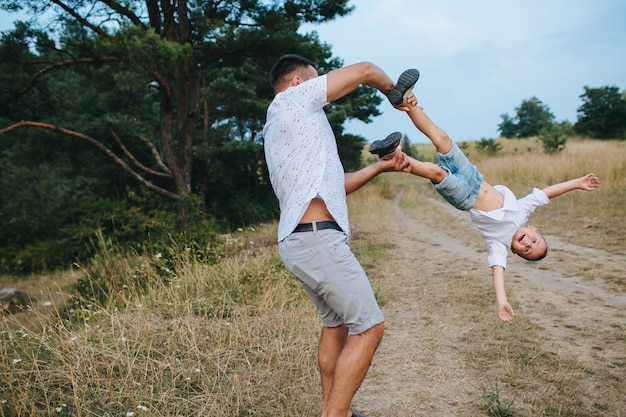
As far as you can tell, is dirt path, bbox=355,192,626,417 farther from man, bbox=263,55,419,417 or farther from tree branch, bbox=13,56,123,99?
tree branch, bbox=13,56,123,99

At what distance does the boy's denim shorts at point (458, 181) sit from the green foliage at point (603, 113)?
3095 cm

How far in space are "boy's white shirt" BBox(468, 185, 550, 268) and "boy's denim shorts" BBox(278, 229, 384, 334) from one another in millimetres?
1640

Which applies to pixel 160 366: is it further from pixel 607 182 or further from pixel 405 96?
pixel 607 182

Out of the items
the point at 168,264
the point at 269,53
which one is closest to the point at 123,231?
the point at 269,53

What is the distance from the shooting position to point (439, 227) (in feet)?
38.3

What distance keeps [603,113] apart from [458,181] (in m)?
33.6

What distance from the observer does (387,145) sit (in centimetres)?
279

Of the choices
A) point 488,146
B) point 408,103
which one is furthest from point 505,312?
point 488,146

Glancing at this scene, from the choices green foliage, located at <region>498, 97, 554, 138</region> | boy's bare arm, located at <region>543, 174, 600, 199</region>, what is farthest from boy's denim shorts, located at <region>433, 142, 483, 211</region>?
green foliage, located at <region>498, 97, 554, 138</region>

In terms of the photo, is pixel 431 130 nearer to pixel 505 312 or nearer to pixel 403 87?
pixel 403 87

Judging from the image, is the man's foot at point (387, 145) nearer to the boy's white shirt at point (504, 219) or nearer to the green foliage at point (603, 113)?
the boy's white shirt at point (504, 219)

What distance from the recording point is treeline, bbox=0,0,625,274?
9789mm

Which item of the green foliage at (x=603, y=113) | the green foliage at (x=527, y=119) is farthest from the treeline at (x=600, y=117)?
the green foliage at (x=527, y=119)

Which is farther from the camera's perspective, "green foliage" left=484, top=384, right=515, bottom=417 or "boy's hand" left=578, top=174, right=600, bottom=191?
"boy's hand" left=578, top=174, right=600, bottom=191
